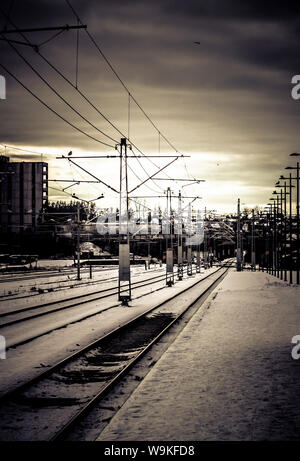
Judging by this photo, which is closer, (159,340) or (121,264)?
(159,340)

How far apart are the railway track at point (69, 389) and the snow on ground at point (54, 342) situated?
1.34ft

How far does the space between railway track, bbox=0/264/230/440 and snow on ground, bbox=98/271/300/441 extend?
25.9 inches

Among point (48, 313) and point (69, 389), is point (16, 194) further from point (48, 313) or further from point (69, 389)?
point (69, 389)

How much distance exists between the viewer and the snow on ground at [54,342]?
1227 cm

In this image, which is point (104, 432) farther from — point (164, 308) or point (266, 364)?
point (164, 308)

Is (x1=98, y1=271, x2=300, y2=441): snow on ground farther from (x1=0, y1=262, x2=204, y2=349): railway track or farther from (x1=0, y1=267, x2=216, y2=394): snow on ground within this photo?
(x1=0, y1=262, x2=204, y2=349): railway track

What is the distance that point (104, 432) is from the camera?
808 cm

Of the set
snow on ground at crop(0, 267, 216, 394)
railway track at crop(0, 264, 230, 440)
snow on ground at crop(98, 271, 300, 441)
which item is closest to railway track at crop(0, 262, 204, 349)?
snow on ground at crop(0, 267, 216, 394)

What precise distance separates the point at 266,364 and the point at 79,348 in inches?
198

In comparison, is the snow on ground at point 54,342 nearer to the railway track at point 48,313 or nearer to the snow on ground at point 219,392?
the railway track at point 48,313

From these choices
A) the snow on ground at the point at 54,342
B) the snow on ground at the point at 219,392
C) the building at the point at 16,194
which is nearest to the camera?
the snow on ground at the point at 219,392

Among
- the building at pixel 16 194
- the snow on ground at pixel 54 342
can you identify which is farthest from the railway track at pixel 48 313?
the building at pixel 16 194

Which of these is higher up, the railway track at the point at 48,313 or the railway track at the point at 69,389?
the railway track at the point at 69,389
